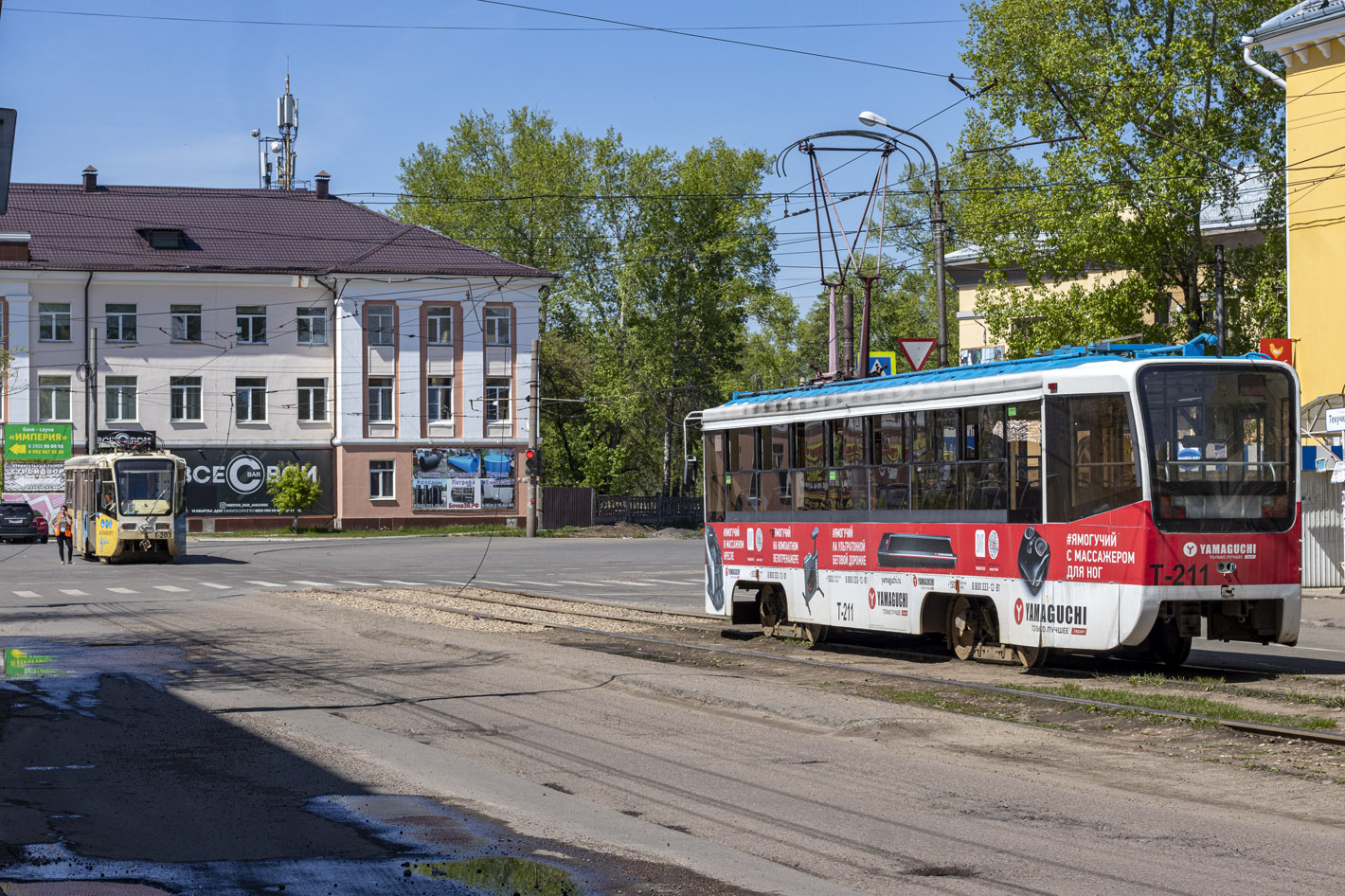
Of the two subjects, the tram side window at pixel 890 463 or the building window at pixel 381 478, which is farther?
the building window at pixel 381 478

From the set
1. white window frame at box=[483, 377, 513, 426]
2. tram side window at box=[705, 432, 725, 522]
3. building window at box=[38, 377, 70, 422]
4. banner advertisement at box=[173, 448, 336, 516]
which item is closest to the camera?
tram side window at box=[705, 432, 725, 522]

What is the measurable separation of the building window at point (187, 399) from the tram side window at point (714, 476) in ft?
154

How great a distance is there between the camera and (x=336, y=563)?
37.5 meters

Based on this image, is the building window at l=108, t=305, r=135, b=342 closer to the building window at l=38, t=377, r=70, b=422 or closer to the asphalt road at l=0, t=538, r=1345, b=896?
the building window at l=38, t=377, r=70, b=422

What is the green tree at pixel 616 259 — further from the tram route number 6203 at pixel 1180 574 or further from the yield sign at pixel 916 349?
the tram route number 6203 at pixel 1180 574

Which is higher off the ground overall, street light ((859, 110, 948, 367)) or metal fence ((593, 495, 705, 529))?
street light ((859, 110, 948, 367))

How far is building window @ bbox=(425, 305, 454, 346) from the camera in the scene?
6312 centimetres

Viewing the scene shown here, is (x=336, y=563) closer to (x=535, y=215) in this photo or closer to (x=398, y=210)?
(x=535, y=215)

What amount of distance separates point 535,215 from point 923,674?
6196 cm

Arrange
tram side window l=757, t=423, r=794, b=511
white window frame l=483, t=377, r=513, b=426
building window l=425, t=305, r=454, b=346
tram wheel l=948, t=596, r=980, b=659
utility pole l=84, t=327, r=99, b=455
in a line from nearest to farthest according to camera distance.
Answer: tram wheel l=948, t=596, r=980, b=659 → tram side window l=757, t=423, r=794, b=511 → utility pole l=84, t=327, r=99, b=455 → building window l=425, t=305, r=454, b=346 → white window frame l=483, t=377, r=513, b=426

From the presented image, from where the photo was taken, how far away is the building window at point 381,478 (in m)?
62.2

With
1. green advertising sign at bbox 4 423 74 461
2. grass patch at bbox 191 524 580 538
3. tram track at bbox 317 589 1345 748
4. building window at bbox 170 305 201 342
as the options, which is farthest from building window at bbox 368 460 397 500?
tram track at bbox 317 589 1345 748

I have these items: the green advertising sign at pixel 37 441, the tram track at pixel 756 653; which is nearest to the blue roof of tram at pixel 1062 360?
the tram track at pixel 756 653

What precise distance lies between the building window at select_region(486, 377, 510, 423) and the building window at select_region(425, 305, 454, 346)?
2.50 m
